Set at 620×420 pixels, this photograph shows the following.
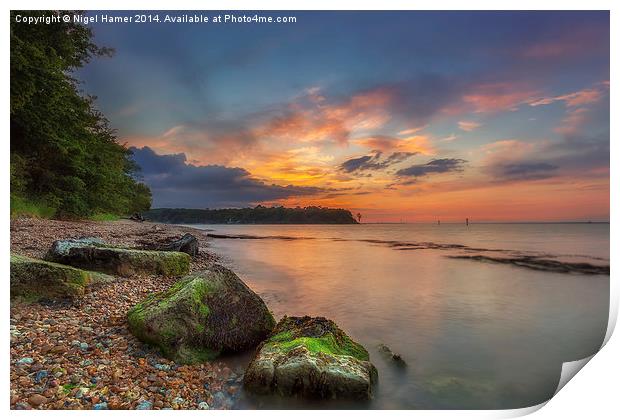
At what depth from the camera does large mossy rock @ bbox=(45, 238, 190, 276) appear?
4.24m

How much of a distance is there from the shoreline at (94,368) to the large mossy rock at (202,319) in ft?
0.36

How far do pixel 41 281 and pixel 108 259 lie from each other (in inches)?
42.0

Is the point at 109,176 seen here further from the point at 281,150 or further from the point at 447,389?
the point at 447,389

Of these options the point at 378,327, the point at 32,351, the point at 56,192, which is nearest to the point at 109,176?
the point at 56,192

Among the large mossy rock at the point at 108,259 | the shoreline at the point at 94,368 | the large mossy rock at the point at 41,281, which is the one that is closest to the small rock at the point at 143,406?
the shoreline at the point at 94,368

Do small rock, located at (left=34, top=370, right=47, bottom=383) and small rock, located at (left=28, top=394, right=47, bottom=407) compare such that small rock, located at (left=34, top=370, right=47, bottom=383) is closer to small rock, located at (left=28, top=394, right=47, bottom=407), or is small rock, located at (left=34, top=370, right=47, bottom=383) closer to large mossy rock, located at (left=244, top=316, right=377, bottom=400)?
small rock, located at (left=28, top=394, right=47, bottom=407)

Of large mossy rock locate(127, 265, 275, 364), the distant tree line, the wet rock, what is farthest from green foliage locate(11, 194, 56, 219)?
the wet rock

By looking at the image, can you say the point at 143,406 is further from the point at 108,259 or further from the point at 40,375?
the point at 108,259

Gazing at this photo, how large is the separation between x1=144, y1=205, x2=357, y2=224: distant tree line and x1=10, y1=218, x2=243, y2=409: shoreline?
2.76 meters

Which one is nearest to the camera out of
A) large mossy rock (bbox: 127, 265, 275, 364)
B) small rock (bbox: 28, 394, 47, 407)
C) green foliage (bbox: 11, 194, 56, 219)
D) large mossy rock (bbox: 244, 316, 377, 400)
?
small rock (bbox: 28, 394, 47, 407)

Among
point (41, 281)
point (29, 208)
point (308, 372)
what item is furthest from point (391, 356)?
point (29, 208)

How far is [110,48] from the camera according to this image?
160 inches

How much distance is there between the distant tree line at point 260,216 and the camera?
546 centimetres
